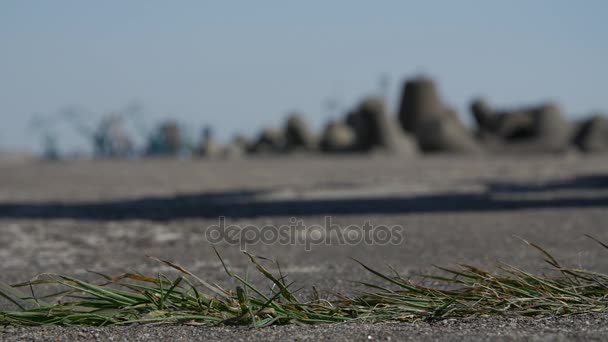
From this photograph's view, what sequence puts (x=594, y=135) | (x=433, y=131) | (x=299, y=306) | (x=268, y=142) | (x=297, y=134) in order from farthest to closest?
(x=268, y=142) → (x=297, y=134) → (x=433, y=131) → (x=594, y=135) → (x=299, y=306)

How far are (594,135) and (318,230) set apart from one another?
2858cm

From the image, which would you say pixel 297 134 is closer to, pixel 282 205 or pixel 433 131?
pixel 433 131

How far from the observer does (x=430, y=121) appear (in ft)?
122

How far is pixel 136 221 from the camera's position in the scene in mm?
10016

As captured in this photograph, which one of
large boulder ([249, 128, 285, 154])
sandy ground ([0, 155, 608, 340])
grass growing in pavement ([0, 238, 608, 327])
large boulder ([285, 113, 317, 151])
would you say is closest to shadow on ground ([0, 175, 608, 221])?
sandy ground ([0, 155, 608, 340])

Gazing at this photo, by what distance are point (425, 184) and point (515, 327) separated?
1287cm

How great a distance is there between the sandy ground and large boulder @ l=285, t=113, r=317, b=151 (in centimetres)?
2341

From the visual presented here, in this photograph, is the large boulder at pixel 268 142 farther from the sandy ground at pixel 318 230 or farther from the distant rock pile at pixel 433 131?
the sandy ground at pixel 318 230

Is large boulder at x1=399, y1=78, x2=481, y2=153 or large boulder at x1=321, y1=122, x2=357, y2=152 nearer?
large boulder at x1=399, y1=78, x2=481, y2=153

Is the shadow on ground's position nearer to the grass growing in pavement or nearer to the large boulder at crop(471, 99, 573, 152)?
the grass growing in pavement

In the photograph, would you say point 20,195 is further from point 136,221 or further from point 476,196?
point 476,196

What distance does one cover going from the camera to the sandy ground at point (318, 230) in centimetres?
375

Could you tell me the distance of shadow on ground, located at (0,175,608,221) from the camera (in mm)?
10672

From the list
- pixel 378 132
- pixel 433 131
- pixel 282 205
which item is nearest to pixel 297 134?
pixel 378 132
